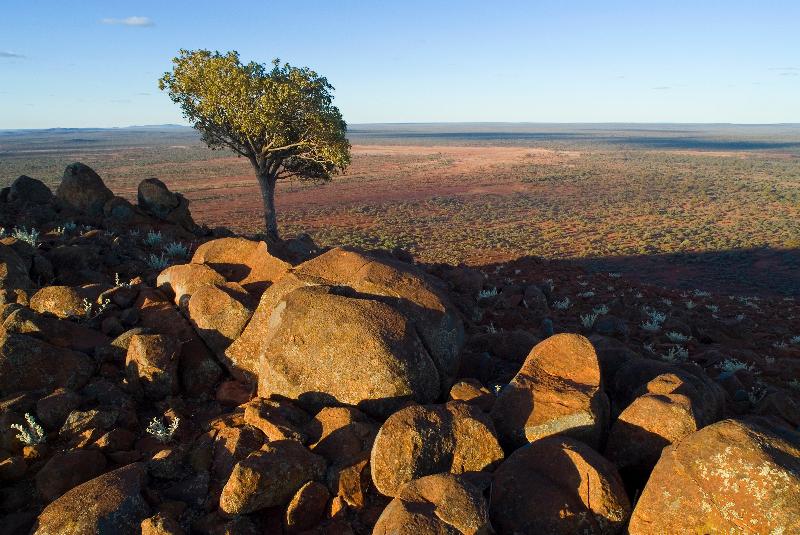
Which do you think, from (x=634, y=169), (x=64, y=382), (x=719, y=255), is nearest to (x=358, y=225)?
(x=719, y=255)

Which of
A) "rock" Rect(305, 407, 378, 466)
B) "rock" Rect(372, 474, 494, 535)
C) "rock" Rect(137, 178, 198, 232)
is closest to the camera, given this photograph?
"rock" Rect(372, 474, 494, 535)

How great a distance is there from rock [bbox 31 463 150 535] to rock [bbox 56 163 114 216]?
13.7 meters

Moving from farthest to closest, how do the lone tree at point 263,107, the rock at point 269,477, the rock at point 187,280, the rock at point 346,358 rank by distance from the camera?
1. the lone tree at point 263,107
2. the rock at point 187,280
3. the rock at point 346,358
4. the rock at point 269,477

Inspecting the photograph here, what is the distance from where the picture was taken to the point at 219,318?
6.22m

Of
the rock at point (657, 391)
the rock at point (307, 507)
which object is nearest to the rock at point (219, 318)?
the rock at point (307, 507)

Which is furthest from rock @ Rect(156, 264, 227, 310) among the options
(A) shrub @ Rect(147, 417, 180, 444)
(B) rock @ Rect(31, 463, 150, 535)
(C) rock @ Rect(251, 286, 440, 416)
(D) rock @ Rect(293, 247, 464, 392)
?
(B) rock @ Rect(31, 463, 150, 535)

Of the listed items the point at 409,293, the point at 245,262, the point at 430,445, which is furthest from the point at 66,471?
the point at 245,262

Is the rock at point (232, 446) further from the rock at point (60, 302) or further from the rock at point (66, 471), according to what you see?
the rock at point (60, 302)

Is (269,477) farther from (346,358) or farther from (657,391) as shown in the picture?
(657,391)

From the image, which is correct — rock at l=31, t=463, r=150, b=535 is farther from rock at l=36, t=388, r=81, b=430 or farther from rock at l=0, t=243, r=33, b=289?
rock at l=0, t=243, r=33, b=289

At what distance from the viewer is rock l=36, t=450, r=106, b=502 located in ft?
13.6

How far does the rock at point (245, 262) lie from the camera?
7.20m

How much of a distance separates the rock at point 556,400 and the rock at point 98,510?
9.97ft

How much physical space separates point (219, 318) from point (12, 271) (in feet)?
11.9
